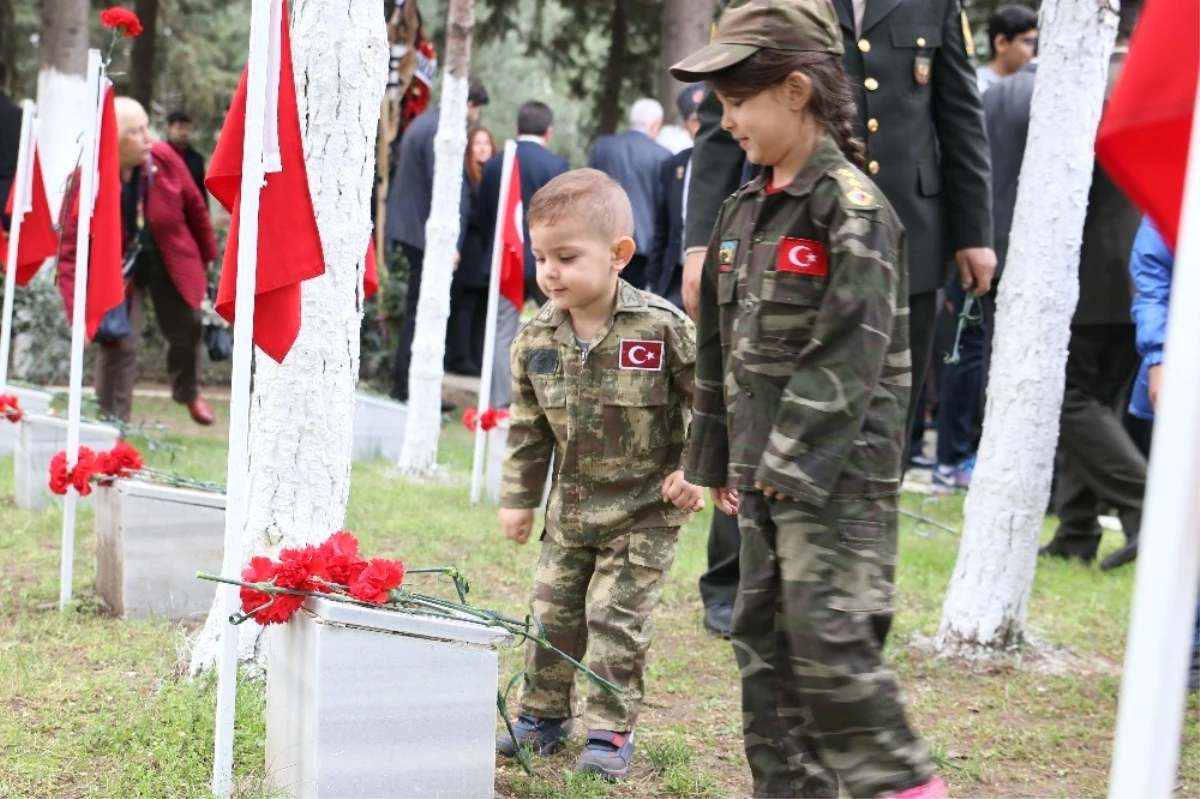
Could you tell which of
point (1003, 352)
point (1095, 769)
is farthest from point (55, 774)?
point (1003, 352)

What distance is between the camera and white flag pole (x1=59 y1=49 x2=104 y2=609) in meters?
4.79

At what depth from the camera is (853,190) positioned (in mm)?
2982

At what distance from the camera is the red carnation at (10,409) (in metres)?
6.86

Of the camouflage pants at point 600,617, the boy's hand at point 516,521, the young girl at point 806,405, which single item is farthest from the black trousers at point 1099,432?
the young girl at point 806,405

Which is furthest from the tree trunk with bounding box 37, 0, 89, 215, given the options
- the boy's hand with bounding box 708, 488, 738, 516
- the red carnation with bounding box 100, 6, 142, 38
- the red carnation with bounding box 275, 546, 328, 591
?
the boy's hand with bounding box 708, 488, 738, 516

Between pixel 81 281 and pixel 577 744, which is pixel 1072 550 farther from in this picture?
pixel 81 281

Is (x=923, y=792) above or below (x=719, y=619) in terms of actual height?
above

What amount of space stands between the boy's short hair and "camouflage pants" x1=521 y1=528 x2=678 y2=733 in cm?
79

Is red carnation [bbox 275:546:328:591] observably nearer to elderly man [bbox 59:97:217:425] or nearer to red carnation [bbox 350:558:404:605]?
red carnation [bbox 350:558:404:605]

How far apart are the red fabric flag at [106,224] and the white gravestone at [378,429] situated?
4375mm

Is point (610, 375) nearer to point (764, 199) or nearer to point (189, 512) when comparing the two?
point (764, 199)

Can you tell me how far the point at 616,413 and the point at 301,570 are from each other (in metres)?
0.97

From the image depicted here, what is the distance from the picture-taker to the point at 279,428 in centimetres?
402

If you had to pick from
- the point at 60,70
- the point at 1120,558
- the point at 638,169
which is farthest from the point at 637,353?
the point at 60,70
